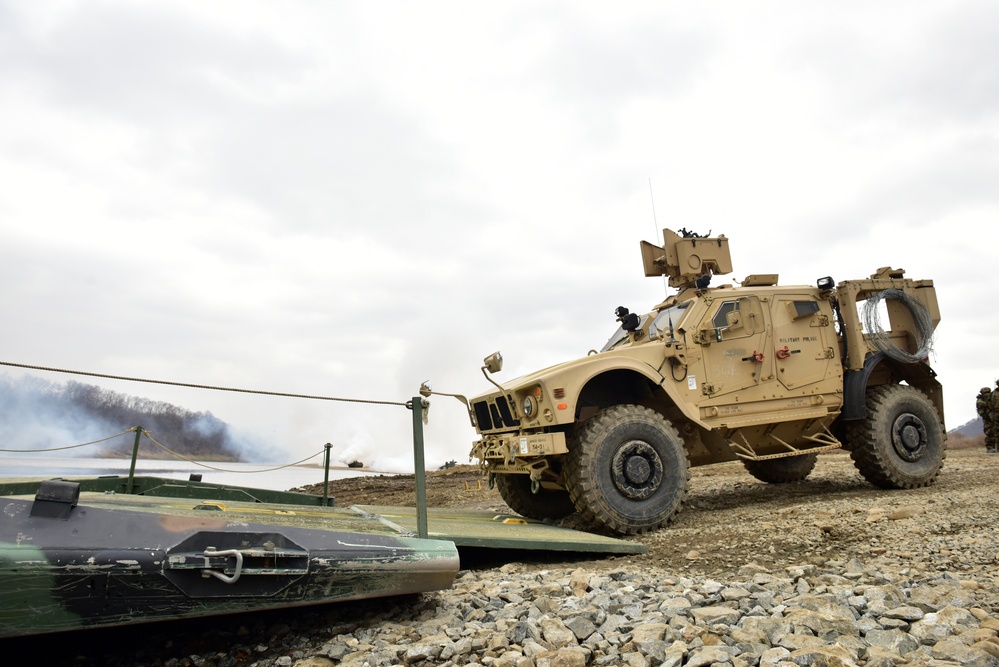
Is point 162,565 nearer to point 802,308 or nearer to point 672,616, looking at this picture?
point 672,616

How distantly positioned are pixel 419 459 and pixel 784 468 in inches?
274

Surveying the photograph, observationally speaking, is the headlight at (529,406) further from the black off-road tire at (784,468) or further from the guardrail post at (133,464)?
the black off-road tire at (784,468)

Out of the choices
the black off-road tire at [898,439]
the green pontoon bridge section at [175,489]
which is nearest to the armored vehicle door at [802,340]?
the black off-road tire at [898,439]

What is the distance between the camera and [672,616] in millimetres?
2916

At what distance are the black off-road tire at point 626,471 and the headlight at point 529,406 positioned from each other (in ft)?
1.36

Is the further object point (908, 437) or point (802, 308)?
point (908, 437)

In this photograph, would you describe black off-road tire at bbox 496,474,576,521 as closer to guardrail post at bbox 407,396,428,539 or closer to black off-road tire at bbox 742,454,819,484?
black off-road tire at bbox 742,454,819,484

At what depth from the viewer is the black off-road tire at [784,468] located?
347 inches

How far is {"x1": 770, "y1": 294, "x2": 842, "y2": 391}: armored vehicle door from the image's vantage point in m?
6.69

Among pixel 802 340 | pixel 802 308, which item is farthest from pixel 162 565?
pixel 802 308

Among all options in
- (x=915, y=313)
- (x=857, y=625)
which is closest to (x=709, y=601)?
(x=857, y=625)

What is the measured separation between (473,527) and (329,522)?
1.20 meters

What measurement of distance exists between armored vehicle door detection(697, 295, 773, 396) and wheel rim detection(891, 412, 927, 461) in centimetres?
169

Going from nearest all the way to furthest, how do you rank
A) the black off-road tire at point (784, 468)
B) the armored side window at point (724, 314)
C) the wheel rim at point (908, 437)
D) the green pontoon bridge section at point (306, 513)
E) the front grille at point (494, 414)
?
the green pontoon bridge section at point (306, 513) → the front grille at point (494, 414) → the armored side window at point (724, 314) → the wheel rim at point (908, 437) → the black off-road tire at point (784, 468)
